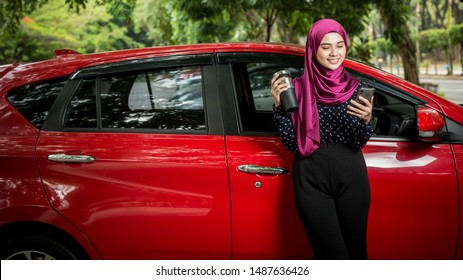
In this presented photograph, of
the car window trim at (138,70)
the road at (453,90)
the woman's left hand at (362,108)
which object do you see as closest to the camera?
the woman's left hand at (362,108)

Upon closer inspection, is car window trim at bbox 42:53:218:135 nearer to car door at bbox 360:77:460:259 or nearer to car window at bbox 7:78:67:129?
car window at bbox 7:78:67:129

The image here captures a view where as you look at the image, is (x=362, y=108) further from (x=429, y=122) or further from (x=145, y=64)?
(x=145, y=64)

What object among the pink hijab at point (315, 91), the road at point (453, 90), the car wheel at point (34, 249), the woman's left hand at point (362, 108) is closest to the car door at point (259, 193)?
the pink hijab at point (315, 91)

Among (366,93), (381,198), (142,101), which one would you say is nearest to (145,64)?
(142,101)

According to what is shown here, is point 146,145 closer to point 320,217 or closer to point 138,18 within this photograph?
point 320,217

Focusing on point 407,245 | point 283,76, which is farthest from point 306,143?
point 407,245

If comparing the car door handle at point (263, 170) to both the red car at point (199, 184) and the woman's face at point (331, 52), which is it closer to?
the red car at point (199, 184)

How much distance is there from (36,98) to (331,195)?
1722mm

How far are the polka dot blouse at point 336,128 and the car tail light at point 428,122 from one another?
14.7 inches

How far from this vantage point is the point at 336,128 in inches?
95.0

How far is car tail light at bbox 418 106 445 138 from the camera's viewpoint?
2588 millimetres

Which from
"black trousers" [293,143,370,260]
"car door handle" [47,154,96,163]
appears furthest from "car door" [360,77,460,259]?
"car door handle" [47,154,96,163]

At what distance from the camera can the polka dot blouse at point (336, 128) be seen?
237cm

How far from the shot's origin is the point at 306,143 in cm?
236
